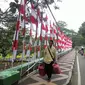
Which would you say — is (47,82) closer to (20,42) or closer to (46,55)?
(46,55)

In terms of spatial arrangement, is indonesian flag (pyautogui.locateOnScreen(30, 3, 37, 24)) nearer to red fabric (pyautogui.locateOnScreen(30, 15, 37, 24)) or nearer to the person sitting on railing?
red fabric (pyautogui.locateOnScreen(30, 15, 37, 24))

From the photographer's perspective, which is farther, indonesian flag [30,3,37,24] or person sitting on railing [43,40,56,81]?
indonesian flag [30,3,37,24]

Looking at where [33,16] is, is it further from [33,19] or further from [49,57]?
[49,57]

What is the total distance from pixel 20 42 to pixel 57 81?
4994mm

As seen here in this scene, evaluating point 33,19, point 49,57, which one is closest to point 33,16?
point 33,19

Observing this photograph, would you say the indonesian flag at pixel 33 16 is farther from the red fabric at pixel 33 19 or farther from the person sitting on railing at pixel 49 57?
the person sitting on railing at pixel 49 57

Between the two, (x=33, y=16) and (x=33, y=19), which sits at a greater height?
(x=33, y=16)

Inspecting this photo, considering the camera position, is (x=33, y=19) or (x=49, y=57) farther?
(x=33, y=19)

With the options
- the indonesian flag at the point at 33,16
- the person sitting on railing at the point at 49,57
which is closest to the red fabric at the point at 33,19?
the indonesian flag at the point at 33,16

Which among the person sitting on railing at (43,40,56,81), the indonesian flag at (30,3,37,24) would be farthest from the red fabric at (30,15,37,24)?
the person sitting on railing at (43,40,56,81)

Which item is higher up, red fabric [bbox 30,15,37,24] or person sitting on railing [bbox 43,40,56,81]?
red fabric [bbox 30,15,37,24]

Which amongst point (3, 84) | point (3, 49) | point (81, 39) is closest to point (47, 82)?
point (3, 84)

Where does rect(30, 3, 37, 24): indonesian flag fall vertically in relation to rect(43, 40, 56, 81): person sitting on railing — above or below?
above

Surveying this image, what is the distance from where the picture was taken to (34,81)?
8477mm
